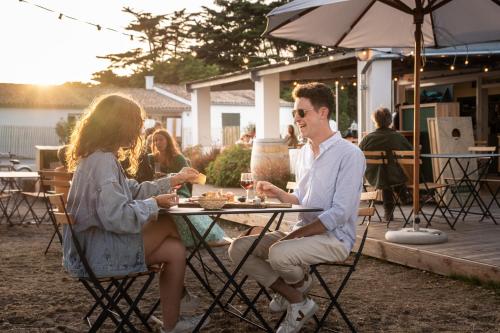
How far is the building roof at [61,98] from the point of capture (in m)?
45.9

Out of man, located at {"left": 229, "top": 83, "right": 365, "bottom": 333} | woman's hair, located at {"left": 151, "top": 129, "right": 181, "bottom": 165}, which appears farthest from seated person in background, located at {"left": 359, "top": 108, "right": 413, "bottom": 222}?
man, located at {"left": 229, "top": 83, "right": 365, "bottom": 333}

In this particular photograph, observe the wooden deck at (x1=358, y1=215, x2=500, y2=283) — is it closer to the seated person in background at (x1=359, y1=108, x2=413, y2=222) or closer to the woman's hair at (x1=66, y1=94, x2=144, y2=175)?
the seated person in background at (x1=359, y1=108, x2=413, y2=222)

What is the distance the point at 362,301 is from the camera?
5445mm

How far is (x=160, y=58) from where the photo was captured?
56.6m

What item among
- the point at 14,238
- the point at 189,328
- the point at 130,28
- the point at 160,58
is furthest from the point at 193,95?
the point at 160,58

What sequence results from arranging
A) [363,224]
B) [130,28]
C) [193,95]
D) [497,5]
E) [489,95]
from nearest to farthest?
1. [497,5]
2. [363,224]
3. [489,95]
4. [193,95]
5. [130,28]

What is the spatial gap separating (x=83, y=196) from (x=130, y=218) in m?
0.30

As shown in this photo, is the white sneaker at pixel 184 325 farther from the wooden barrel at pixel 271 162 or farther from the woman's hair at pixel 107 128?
the wooden barrel at pixel 271 162

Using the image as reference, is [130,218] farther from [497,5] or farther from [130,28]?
[130,28]

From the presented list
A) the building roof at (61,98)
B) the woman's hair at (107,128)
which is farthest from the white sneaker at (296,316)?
the building roof at (61,98)

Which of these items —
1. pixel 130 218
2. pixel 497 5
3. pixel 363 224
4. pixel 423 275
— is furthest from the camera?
pixel 363 224

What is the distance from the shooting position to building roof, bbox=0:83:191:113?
1807 inches

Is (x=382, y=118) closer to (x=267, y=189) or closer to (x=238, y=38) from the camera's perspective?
(x=267, y=189)

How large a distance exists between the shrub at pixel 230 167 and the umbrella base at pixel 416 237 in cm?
862
